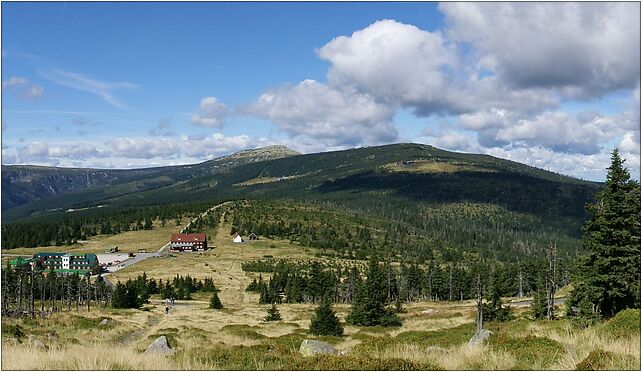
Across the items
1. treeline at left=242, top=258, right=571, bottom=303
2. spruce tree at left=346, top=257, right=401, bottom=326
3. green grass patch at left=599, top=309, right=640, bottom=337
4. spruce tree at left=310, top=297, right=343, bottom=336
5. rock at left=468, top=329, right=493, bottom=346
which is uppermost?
green grass patch at left=599, top=309, right=640, bottom=337

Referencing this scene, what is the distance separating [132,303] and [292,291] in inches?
1685

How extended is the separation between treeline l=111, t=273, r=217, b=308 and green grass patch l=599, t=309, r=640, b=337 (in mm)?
85554

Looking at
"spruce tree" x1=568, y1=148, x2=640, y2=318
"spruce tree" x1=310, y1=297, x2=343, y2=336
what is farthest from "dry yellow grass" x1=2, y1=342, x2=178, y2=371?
"spruce tree" x1=310, y1=297, x2=343, y2=336

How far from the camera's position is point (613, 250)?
32.2 meters

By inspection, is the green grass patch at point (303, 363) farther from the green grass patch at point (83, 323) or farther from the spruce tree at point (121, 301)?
the spruce tree at point (121, 301)

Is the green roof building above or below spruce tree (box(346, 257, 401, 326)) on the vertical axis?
below

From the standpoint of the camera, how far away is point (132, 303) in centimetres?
8794

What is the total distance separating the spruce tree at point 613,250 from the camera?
31.7 metres

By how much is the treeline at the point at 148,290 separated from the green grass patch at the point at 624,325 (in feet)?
281

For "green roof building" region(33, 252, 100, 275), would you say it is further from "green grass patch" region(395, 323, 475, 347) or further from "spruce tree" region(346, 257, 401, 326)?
"green grass patch" region(395, 323, 475, 347)

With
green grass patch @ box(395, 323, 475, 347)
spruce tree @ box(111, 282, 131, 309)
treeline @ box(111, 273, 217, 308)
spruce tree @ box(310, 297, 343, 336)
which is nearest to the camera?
green grass patch @ box(395, 323, 475, 347)

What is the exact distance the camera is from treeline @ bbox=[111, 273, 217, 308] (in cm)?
8681

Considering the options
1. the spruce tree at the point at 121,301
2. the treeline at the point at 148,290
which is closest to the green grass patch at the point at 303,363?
the spruce tree at the point at 121,301

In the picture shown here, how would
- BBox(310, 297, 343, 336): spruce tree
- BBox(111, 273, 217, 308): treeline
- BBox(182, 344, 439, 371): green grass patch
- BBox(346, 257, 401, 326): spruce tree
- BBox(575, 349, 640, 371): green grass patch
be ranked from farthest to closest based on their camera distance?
BBox(111, 273, 217, 308): treeline
BBox(346, 257, 401, 326): spruce tree
BBox(310, 297, 343, 336): spruce tree
BBox(182, 344, 439, 371): green grass patch
BBox(575, 349, 640, 371): green grass patch
